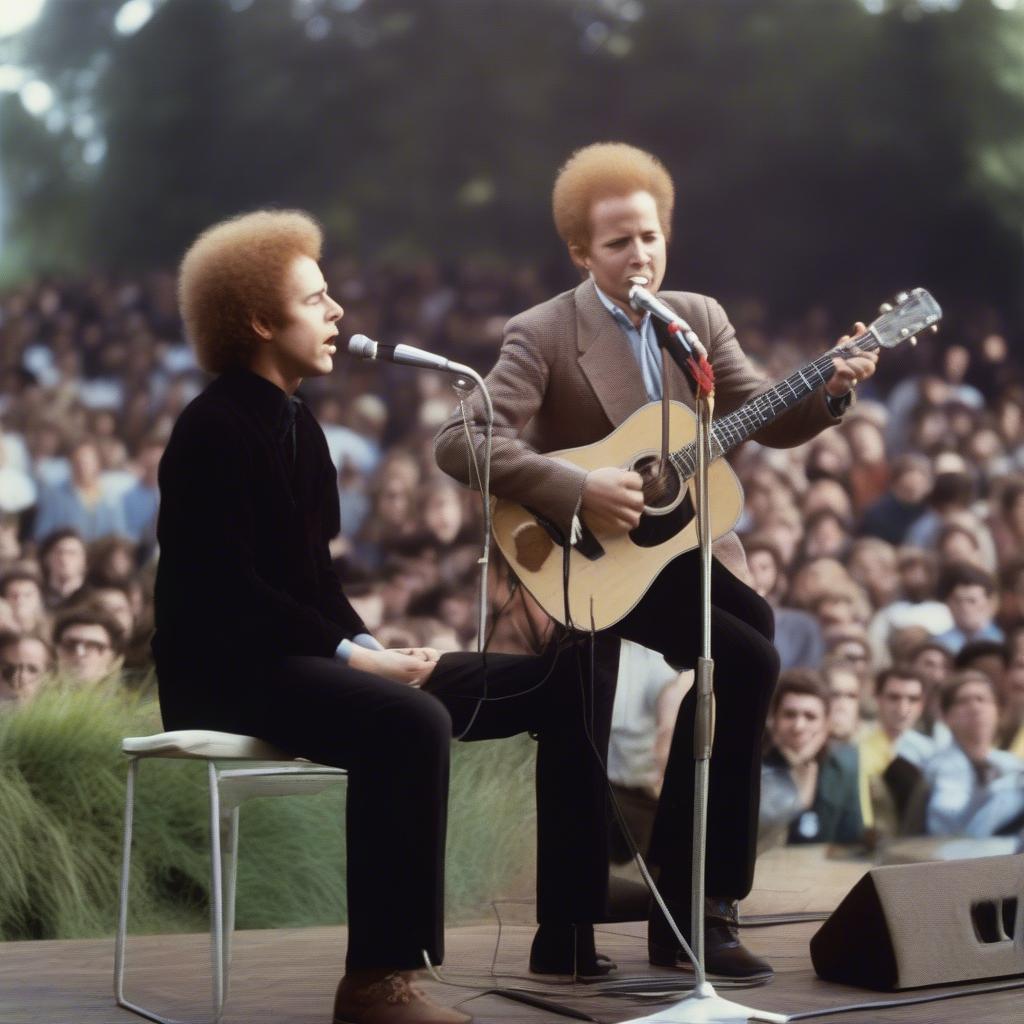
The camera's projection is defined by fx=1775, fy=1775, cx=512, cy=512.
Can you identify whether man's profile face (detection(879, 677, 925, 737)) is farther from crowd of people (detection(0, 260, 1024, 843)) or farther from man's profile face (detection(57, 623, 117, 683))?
man's profile face (detection(57, 623, 117, 683))

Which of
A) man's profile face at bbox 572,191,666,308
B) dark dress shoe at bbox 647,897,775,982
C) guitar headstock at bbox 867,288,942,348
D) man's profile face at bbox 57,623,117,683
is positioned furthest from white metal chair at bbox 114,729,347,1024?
man's profile face at bbox 57,623,117,683

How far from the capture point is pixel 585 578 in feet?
13.3

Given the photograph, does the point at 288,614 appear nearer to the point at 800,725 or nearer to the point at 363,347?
the point at 363,347

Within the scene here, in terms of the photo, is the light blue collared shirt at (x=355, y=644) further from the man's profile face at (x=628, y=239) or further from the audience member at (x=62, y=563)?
the audience member at (x=62, y=563)

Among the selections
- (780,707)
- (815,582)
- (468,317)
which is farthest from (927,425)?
(468,317)

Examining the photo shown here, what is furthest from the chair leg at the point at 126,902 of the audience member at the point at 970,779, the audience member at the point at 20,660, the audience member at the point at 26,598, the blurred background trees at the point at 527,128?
the blurred background trees at the point at 527,128

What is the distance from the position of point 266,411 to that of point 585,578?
877 mm

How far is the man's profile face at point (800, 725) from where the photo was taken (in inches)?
296

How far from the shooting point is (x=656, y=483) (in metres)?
4.09

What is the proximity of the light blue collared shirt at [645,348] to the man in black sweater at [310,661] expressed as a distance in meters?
0.70

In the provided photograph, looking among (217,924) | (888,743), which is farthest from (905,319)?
(888,743)

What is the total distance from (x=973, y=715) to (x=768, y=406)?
13.5ft

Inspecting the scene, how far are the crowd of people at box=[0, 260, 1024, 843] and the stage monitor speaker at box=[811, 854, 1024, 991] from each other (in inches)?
118

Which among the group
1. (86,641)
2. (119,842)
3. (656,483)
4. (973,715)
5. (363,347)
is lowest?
(119,842)
